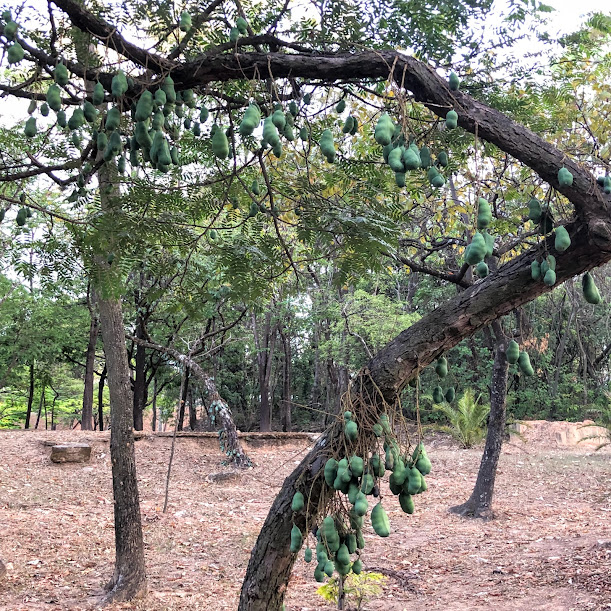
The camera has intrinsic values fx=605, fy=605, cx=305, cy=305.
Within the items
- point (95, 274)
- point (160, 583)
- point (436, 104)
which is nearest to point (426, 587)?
point (160, 583)

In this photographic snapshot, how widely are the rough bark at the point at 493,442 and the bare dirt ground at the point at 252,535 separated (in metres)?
0.28

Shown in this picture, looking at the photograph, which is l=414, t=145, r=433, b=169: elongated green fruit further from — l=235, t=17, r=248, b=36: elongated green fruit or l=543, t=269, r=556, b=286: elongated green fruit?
l=235, t=17, r=248, b=36: elongated green fruit

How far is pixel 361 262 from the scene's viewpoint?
392 cm

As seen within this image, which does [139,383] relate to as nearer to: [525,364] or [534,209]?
[525,364]

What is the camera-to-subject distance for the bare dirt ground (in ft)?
17.7

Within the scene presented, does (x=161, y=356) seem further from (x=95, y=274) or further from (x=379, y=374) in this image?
(x=379, y=374)

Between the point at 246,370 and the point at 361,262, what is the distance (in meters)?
19.6

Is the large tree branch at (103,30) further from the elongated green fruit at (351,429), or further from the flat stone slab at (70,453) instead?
the flat stone slab at (70,453)

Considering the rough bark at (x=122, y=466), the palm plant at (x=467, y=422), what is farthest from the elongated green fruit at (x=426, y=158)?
the palm plant at (x=467, y=422)

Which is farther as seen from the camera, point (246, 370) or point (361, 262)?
point (246, 370)

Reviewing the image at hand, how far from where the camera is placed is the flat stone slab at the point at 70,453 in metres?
10.8

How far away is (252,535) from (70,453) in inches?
186

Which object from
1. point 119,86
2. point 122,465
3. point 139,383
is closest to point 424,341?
point 119,86

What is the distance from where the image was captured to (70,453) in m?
10.8
